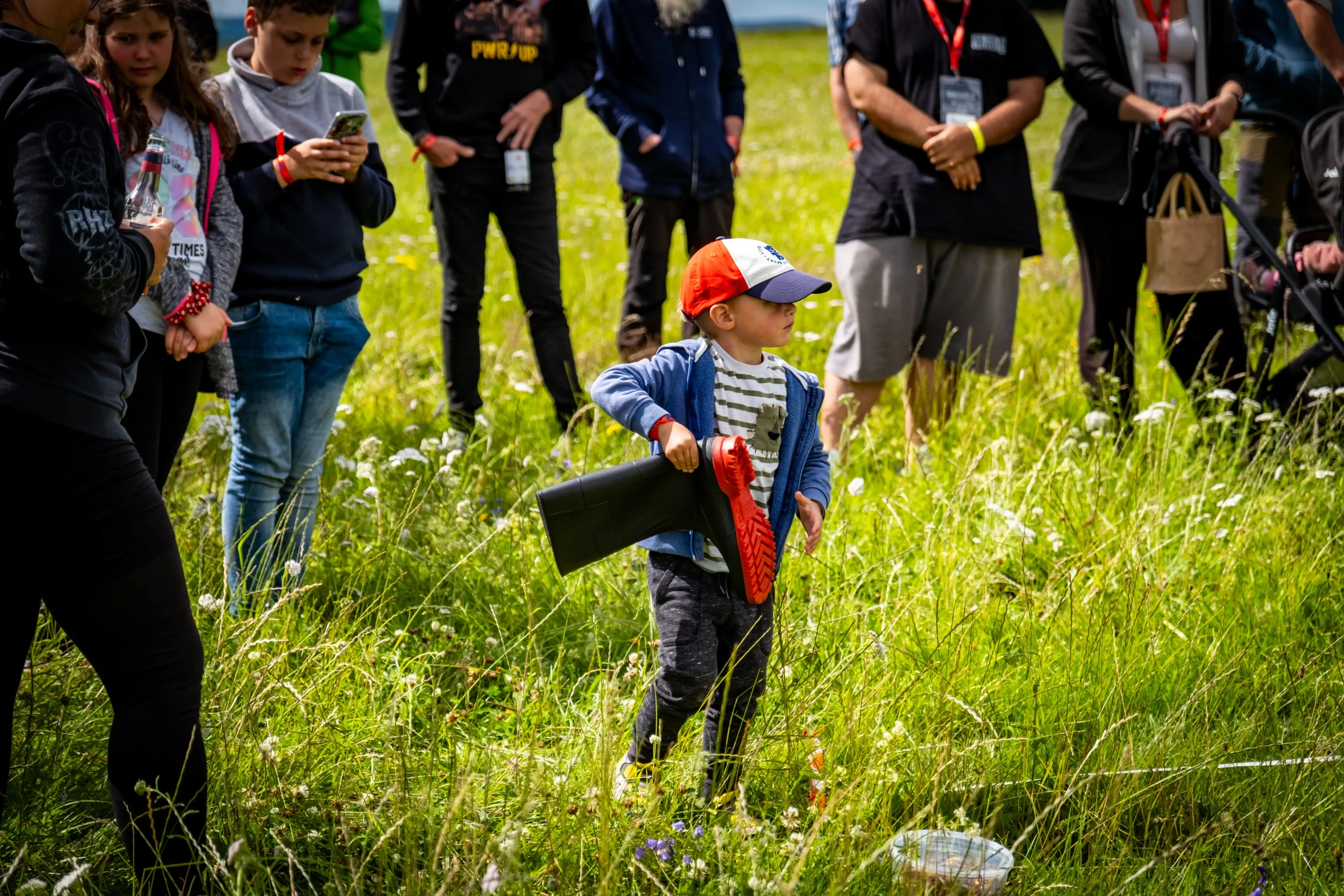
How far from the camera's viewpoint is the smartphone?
126 inches

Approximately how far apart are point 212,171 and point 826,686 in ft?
6.35

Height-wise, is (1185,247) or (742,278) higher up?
(742,278)

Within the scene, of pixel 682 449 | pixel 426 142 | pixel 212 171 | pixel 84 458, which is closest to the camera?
pixel 84 458

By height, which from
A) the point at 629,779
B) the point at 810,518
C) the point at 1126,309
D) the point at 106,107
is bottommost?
the point at 629,779

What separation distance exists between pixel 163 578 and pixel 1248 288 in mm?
4381

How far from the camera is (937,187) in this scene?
4.45m

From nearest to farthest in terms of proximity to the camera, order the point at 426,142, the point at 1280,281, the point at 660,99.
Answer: the point at 1280,281
the point at 426,142
the point at 660,99

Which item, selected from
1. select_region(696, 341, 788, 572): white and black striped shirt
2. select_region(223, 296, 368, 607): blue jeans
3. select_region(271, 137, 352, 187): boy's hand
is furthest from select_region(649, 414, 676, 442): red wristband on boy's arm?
select_region(271, 137, 352, 187): boy's hand

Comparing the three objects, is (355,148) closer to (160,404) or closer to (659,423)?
(160,404)

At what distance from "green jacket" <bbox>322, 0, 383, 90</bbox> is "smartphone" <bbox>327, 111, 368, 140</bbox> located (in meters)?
1.90

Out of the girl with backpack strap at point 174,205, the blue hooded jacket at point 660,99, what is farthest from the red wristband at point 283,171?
the blue hooded jacket at point 660,99

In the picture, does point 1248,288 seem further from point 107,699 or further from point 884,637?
point 107,699

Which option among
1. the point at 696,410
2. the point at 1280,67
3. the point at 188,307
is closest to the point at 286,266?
the point at 188,307

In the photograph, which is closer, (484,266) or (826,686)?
(826,686)
